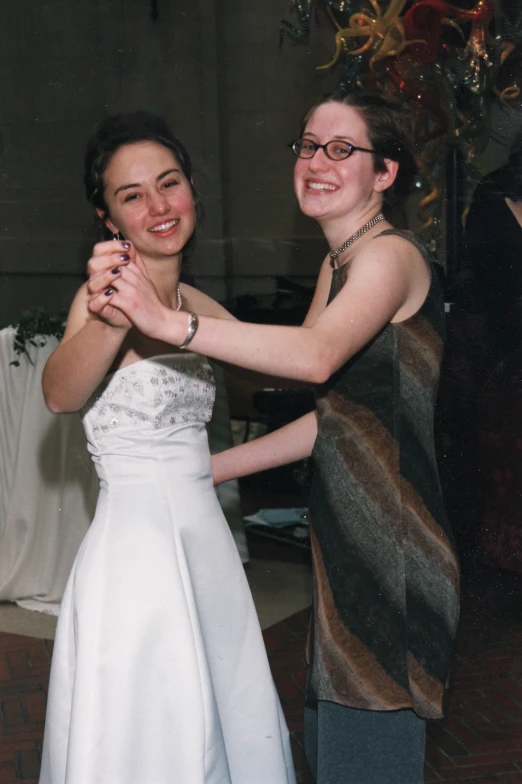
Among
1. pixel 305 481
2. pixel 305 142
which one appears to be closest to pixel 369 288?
pixel 305 142

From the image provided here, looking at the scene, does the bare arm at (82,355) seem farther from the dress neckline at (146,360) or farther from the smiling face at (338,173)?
the smiling face at (338,173)

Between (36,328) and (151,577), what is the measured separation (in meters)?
2.15

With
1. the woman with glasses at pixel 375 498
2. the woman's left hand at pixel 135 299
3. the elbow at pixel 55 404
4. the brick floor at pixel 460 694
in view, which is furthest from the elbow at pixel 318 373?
the brick floor at pixel 460 694

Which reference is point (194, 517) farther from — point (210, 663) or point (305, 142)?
point (305, 142)

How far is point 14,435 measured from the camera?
13.0 feet

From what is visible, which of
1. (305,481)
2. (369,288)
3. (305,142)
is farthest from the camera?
(305,481)

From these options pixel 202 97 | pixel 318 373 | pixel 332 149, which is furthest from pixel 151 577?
pixel 202 97

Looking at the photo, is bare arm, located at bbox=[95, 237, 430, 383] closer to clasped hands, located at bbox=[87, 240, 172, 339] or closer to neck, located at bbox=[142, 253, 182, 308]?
clasped hands, located at bbox=[87, 240, 172, 339]

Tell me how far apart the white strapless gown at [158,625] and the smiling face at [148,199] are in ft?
0.89

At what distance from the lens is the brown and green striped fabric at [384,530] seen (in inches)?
71.2

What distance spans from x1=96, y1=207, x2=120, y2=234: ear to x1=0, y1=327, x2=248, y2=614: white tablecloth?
1923mm

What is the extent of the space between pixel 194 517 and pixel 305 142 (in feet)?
2.74

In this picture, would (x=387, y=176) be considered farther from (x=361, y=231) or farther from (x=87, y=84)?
(x=87, y=84)

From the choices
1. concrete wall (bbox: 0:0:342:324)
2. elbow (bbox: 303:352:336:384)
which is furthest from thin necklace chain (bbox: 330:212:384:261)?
concrete wall (bbox: 0:0:342:324)
